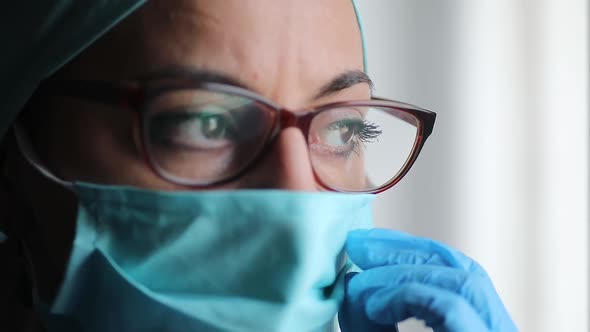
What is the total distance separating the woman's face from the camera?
707 mm

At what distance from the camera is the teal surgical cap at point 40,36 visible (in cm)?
73

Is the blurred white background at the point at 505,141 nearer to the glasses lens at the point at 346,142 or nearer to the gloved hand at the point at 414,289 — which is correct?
the glasses lens at the point at 346,142

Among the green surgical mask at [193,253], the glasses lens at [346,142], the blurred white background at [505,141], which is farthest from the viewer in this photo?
the blurred white background at [505,141]

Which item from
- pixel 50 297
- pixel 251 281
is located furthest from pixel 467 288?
pixel 50 297

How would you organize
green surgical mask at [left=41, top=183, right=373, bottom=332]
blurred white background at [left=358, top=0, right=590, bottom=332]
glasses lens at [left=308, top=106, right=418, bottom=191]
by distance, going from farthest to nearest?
blurred white background at [left=358, top=0, right=590, bottom=332]
glasses lens at [left=308, top=106, right=418, bottom=191]
green surgical mask at [left=41, top=183, right=373, bottom=332]

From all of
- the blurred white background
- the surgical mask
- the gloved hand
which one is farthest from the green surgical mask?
the blurred white background

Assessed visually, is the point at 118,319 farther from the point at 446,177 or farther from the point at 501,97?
the point at 501,97

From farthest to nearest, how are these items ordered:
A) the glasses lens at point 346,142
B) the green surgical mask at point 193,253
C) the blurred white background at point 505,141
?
the blurred white background at point 505,141 < the glasses lens at point 346,142 < the green surgical mask at point 193,253

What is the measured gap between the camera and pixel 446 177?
1.32 metres

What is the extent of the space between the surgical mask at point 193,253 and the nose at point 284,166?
23 mm

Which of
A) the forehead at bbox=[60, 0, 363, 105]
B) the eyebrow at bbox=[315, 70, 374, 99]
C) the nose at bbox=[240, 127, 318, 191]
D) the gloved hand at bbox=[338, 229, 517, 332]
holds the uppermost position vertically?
the forehead at bbox=[60, 0, 363, 105]

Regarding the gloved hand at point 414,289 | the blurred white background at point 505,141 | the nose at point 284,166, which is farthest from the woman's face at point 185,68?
the blurred white background at point 505,141

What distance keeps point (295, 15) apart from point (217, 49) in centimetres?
13

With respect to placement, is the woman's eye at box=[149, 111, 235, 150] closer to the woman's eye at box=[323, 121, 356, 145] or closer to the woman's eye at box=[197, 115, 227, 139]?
the woman's eye at box=[197, 115, 227, 139]
